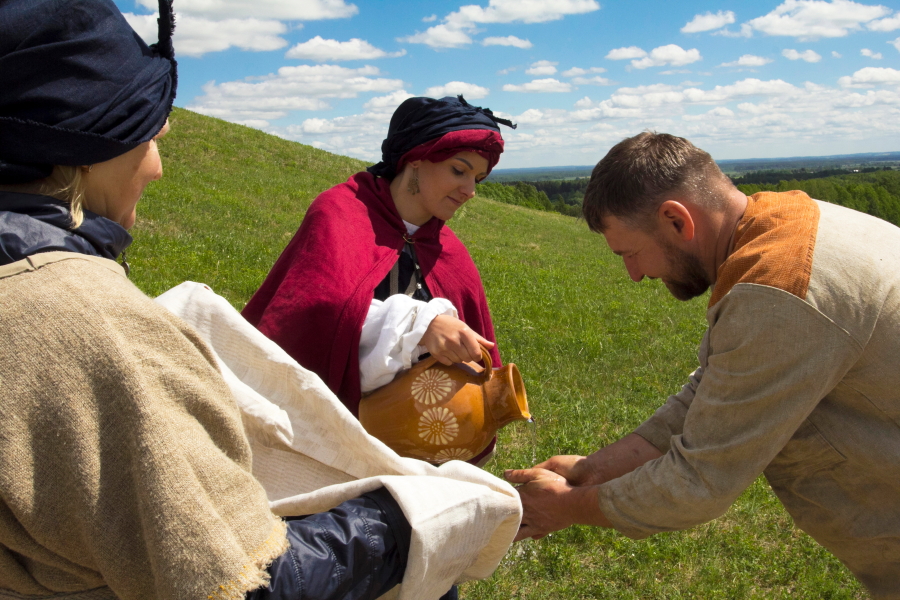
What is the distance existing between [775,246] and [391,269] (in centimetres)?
158

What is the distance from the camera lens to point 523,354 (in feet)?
27.3

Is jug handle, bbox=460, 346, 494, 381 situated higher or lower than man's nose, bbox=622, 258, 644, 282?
lower

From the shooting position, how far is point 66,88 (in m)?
1.40

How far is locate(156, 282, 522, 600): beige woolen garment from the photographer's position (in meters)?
1.66

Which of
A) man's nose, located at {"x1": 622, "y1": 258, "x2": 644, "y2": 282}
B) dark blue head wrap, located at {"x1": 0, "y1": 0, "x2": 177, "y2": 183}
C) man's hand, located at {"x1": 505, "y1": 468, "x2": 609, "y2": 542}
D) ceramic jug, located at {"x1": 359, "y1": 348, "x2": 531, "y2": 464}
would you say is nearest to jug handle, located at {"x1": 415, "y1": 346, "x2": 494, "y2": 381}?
ceramic jug, located at {"x1": 359, "y1": 348, "x2": 531, "y2": 464}

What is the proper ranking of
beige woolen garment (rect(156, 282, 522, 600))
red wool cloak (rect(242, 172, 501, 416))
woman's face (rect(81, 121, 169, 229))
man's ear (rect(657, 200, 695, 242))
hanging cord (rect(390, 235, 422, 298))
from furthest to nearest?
1. hanging cord (rect(390, 235, 422, 298))
2. red wool cloak (rect(242, 172, 501, 416))
3. man's ear (rect(657, 200, 695, 242))
4. beige woolen garment (rect(156, 282, 522, 600))
5. woman's face (rect(81, 121, 169, 229))

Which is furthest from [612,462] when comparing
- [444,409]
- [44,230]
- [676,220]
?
[44,230]

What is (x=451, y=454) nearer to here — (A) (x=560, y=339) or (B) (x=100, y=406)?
(B) (x=100, y=406)

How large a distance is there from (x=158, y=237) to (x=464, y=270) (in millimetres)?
7791

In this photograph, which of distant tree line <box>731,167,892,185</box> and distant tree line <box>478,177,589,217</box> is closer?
distant tree line <box>478,177,589,217</box>

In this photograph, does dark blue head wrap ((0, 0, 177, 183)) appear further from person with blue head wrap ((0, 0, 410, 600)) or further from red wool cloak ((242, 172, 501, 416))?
red wool cloak ((242, 172, 501, 416))

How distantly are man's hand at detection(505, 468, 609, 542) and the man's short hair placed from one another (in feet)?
3.61

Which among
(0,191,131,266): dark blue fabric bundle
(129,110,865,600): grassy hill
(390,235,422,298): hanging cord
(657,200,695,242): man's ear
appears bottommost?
(129,110,865,600): grassy hill

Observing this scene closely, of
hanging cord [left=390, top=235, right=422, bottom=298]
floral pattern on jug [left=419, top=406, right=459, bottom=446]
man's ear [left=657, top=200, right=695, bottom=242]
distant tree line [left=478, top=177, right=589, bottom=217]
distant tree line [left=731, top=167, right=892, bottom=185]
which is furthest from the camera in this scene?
distant tree line [left=731, top=167, right=892, bottom=185]
